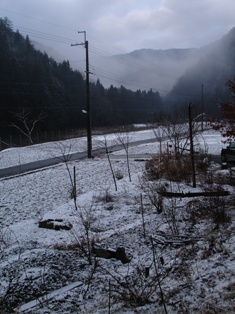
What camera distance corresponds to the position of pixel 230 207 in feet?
25.0

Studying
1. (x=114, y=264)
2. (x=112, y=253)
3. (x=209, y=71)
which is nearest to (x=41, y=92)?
(x=112, y=253)

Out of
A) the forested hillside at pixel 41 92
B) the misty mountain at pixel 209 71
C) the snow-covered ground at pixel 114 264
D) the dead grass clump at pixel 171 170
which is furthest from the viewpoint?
the misty mountain at pixel 209 71

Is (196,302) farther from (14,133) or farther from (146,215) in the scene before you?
(14,133)

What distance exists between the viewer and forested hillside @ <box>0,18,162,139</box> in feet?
174

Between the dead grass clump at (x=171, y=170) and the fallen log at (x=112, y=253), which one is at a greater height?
the dead grass clump at (x=171, y=170)

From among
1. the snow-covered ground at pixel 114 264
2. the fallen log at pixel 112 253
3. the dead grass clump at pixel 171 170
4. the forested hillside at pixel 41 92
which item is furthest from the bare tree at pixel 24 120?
the fallen log at pixel 112 253

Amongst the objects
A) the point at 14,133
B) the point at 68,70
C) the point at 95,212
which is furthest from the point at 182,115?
the point at 68,70

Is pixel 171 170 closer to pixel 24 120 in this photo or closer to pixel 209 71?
pixel 24 120

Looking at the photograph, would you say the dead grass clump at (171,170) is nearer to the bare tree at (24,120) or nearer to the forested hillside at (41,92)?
the bare tree at (24,120)

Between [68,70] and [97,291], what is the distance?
72943 mm

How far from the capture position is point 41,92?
58156 mm

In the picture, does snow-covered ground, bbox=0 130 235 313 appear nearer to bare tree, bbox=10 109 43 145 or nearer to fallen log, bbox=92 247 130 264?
fallen log, bbox=92 247 130 264

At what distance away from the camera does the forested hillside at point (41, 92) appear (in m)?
53.0

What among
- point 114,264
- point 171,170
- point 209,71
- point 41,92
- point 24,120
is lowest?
point 114,264
